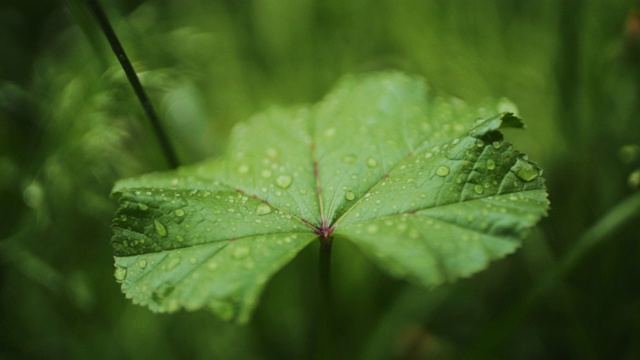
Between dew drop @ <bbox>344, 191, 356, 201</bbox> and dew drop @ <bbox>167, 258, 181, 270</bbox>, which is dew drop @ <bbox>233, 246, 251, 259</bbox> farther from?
dew drop @ <bbox>344, 191, 356, 201</bbox>

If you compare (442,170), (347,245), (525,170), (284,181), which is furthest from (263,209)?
(347,245)

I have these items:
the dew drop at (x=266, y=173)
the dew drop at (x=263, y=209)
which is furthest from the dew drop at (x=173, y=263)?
the dew drop at (x=266, y=173)

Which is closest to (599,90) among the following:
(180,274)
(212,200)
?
(212,200)

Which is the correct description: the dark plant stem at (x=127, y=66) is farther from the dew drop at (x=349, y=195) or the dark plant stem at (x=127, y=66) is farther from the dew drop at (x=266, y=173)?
Result: the dew drop at (x=349, y=195)

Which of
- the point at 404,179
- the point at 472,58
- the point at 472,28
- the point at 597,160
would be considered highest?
the point at 472,28

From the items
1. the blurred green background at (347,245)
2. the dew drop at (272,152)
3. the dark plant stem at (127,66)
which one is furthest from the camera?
the blurred green background at (347,245)

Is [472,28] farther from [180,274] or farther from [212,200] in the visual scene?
[180,274]
